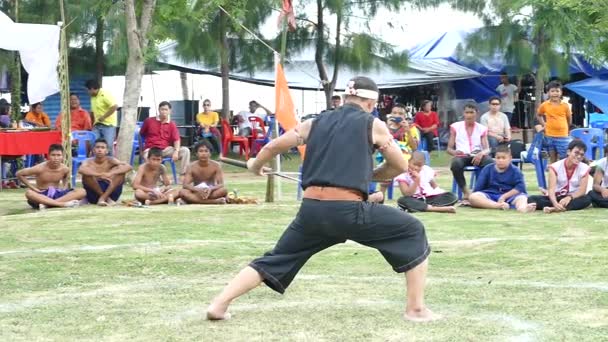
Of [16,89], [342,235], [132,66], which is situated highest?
[132,66]

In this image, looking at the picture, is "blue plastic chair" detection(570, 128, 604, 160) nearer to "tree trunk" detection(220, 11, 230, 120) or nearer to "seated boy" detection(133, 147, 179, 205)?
"seated boy" detection(133, 147, 179, 205)

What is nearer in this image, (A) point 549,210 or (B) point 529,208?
(A) point 549,210

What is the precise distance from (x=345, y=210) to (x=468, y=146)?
867 cm

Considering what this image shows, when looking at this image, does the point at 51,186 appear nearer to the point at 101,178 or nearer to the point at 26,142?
the point at 101,178

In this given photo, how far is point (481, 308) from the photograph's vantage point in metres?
6.61

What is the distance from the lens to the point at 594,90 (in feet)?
86.5

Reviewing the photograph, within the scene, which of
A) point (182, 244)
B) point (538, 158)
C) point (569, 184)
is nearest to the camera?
point (182, 244)

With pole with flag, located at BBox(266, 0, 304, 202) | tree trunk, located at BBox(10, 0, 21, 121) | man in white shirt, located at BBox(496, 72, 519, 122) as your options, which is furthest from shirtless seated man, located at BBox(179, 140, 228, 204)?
man in white shirt, located at BBox(496, 72, 519, 122)

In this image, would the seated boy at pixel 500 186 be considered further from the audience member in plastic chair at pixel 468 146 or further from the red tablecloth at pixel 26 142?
the red tablecloth at pixel 26 142

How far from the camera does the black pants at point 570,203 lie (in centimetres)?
1261

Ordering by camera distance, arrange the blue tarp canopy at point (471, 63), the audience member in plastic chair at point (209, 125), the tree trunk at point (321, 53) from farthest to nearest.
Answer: the blue tarp canopy at point (471, 63) → the tree trunk at point (321, 53) → the audience member in plastic chair at point (209, 125)

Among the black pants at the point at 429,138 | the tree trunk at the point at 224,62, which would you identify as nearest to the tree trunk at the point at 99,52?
the tree trunk at the point at 224,62

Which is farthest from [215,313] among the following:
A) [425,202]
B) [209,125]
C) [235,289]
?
[209,125]

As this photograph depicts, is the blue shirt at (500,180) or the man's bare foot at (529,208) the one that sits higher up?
the blue shirt at (500,180)
